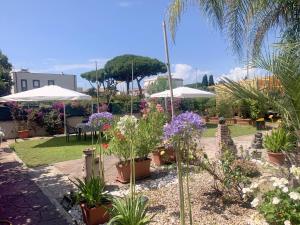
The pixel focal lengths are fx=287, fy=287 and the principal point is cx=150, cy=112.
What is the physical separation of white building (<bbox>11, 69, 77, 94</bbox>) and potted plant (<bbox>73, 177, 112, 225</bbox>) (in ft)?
137

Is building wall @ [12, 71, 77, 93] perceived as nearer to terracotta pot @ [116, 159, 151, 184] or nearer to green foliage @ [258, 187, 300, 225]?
terracotta pot @ [116, 159, 151, 184]

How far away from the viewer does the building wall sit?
1732 inches

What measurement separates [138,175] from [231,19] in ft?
13.6

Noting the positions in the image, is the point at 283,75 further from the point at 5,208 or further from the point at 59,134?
the point at 59,134

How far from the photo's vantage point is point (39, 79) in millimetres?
47688

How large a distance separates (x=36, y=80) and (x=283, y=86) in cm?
4777

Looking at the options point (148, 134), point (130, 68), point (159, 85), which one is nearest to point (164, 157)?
point (148, 134)

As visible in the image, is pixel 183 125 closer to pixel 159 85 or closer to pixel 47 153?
pixel 47 153

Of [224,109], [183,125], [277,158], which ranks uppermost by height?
[183,125]

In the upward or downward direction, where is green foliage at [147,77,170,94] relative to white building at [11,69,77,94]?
downward

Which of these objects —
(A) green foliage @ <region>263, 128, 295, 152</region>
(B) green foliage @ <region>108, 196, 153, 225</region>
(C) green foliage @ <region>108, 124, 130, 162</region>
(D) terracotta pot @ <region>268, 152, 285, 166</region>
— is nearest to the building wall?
(C) green foliage @ <region>108, 124, 130, 162</region>

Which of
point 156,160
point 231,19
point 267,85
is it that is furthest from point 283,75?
point 156,160

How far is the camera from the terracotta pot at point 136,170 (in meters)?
6.06

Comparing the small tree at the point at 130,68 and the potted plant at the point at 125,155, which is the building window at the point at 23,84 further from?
the potted plant at the point at 125,155
